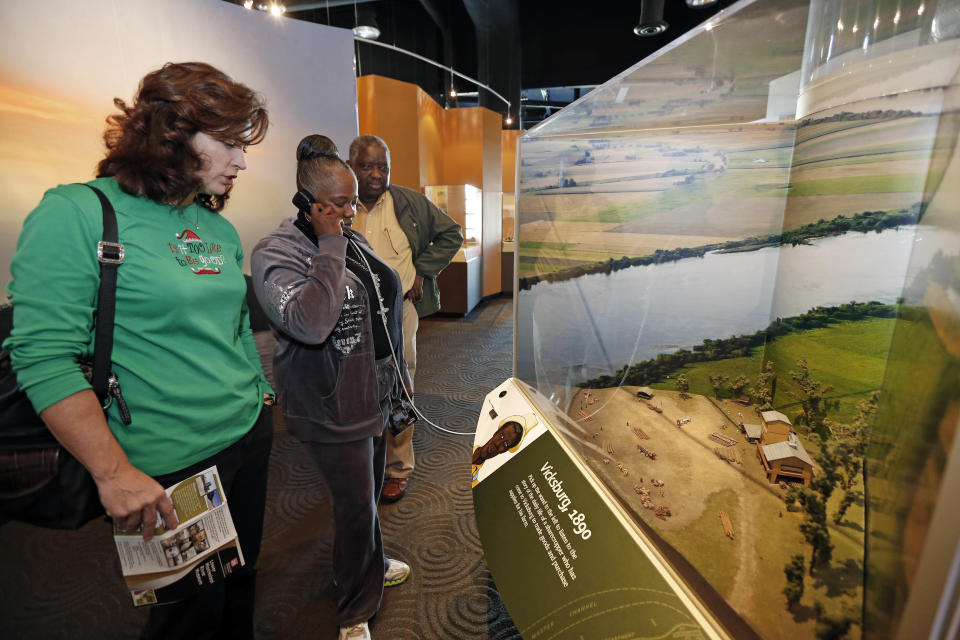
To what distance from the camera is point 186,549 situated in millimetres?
877

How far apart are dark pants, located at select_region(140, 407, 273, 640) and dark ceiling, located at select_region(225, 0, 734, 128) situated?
22.8 feet

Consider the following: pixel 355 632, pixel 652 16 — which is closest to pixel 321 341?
pixel 355 632

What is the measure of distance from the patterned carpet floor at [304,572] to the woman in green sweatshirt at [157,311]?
66 centimetres

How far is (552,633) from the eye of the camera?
802 millimetres

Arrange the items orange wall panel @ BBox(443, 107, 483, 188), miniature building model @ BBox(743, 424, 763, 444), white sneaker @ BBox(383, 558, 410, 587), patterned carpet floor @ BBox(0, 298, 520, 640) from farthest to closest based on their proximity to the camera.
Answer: orange wall panel @ BBox(443, 107, 483, 188) → white sneaker @ BBox(383, 558, 410, 587) → patterned carpet floor @ BBox(0, 298, 520, 640) → miniature building model @ BBox(743, 424, 763, 444)

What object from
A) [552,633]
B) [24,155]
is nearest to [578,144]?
[552,633]

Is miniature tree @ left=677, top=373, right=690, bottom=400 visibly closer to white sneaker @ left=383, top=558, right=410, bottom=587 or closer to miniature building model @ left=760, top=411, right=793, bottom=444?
miniature building model @ left=760, top=411, right=793, bottom=444

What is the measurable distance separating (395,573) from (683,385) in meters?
1.47

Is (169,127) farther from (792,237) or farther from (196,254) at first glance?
(792,237)

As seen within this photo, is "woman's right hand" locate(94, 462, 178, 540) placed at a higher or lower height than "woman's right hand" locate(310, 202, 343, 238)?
lower

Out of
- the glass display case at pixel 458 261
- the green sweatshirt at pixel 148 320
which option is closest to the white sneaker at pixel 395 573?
the green sweatshirt at pixel 148 320

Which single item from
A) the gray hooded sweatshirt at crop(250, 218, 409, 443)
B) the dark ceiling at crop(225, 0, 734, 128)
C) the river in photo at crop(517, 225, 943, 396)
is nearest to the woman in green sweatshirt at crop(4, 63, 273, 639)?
the gray hooded sweatshirt at crop(250, 218, 409, 443)

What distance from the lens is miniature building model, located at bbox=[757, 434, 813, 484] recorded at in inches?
21.6

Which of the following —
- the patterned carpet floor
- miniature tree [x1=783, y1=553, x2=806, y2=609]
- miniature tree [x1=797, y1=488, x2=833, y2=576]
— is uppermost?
miniature tree [x1=797, y1=488, x2=833, y2=576]
